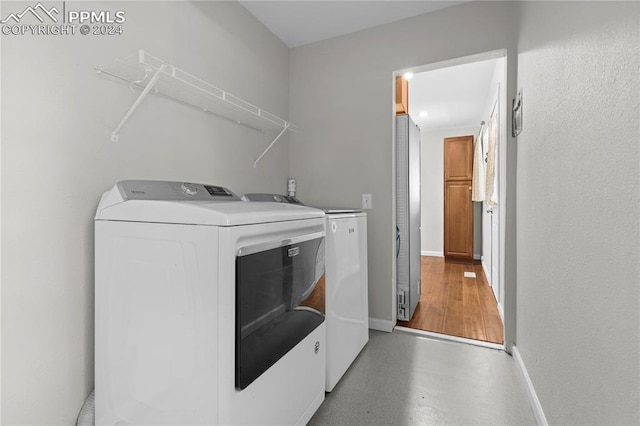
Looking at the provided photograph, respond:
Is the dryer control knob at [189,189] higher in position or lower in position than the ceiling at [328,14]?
lower

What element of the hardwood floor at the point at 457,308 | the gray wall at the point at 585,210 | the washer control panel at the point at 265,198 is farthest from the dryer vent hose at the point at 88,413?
the hardwood floor at the point at 457,308

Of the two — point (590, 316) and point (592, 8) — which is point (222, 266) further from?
point (592, 8)

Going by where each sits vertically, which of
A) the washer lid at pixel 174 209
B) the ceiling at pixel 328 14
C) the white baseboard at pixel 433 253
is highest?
the ceiling at pixel 328 14

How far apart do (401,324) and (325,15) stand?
2582 mm

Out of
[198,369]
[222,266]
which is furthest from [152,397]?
[222,266]

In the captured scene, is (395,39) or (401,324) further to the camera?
(401,324)

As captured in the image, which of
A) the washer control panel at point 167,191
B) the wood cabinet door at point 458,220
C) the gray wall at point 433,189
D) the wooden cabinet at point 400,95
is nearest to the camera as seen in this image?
the washer control panel at point 167,191

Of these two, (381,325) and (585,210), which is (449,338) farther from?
(585,210)

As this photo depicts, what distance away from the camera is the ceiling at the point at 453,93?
3404mm

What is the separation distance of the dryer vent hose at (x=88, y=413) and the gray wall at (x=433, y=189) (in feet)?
18.4

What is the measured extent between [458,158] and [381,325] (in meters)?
4.32

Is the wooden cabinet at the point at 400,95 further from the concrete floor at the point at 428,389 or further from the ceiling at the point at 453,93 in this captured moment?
the concrete floor at the point at 428,389

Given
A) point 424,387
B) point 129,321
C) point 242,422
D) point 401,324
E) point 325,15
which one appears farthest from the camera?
point 401,324

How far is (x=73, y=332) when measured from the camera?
126cm
